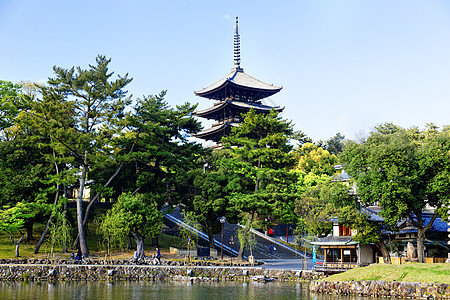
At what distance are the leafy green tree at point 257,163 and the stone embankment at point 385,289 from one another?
13.3 meters

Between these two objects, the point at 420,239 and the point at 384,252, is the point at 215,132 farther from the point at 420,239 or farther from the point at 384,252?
the point at 420,239

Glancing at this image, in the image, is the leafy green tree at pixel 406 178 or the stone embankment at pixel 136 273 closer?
the leafy green tree at pixel 406 178

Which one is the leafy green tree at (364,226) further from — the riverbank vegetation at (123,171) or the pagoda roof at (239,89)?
the pagoda roof at (239,89)

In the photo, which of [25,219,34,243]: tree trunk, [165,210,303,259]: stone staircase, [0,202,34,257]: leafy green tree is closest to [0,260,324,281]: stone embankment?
[0,202,34,257]: leafy green tree

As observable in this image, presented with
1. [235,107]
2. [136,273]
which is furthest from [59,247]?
[235,107]

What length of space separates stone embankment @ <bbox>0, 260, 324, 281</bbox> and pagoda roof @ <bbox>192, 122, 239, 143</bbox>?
37.2 metres

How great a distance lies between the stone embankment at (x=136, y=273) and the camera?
108ft

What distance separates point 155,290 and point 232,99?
49.9 meters

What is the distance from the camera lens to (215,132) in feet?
238

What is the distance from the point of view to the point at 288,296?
24.9m

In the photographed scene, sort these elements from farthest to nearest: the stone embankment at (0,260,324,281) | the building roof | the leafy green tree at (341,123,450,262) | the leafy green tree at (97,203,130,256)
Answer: the leafy green tree at (97,203,130,256), the building roof, the stone embankment at (0,260,324,281), the leafy green tree at (341,123,450,262)

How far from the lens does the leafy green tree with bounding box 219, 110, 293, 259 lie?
41.0m

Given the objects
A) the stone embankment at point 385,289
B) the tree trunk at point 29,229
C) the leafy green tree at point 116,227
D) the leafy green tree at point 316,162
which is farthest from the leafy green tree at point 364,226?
the tree trunk at point 29,229

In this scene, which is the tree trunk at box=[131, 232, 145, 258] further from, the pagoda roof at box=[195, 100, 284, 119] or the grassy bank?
the pagoda roof at box=[195, 100, 284, 119]
